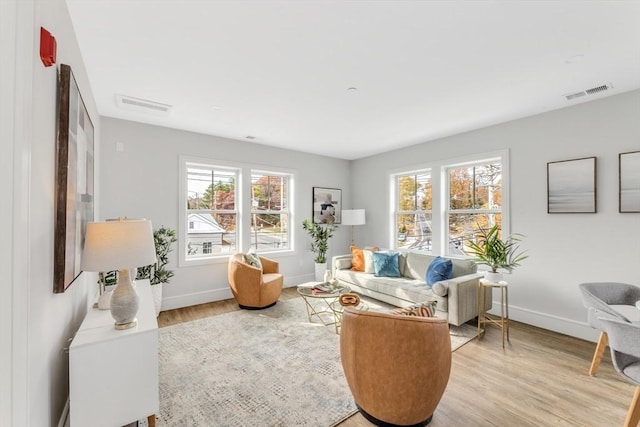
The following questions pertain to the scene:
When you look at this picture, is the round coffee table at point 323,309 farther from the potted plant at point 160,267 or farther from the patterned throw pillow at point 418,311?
the potted plant at point 160,267

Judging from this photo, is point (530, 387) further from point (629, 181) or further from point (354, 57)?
point (354, 57)

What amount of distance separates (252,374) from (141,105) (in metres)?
3.10

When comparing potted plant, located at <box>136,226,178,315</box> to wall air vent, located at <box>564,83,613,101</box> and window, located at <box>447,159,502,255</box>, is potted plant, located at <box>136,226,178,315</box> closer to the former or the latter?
window, located at <box>447,159,502,255</box>

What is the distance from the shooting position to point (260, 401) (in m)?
2.11

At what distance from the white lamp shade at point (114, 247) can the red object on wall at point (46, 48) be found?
2.71 feet

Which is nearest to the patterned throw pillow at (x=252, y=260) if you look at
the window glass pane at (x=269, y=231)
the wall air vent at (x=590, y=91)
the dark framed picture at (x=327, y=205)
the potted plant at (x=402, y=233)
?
the window glass pane at (x=269, y=231)

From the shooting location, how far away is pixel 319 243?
5551 mm

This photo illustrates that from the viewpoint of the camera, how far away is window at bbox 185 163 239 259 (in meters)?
4.43

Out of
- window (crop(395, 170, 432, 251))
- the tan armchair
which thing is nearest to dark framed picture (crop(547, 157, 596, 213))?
window (crop(395, 170, 432, 251))

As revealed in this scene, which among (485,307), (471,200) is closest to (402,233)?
(471,200)

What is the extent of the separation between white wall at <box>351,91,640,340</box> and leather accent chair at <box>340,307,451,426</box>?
253 centimetres

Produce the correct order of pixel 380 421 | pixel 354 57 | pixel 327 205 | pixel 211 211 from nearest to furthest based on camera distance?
pixel 380 421, pixel 354 57, pixel 211 211, pixel 327 205

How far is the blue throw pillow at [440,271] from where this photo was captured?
12.0 ft

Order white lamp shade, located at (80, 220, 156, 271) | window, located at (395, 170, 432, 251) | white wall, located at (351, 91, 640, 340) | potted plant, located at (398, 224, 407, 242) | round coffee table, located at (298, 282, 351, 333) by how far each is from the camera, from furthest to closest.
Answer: potted plant, located at (398, 224, 407, 242), window, located at (395, 170, 432, 251), round coffee table, located at (298, 282, 351, 333), white wall, located at (351, 91, 640, 340), white lamp shade, located at (80, 220, 156, 271)
